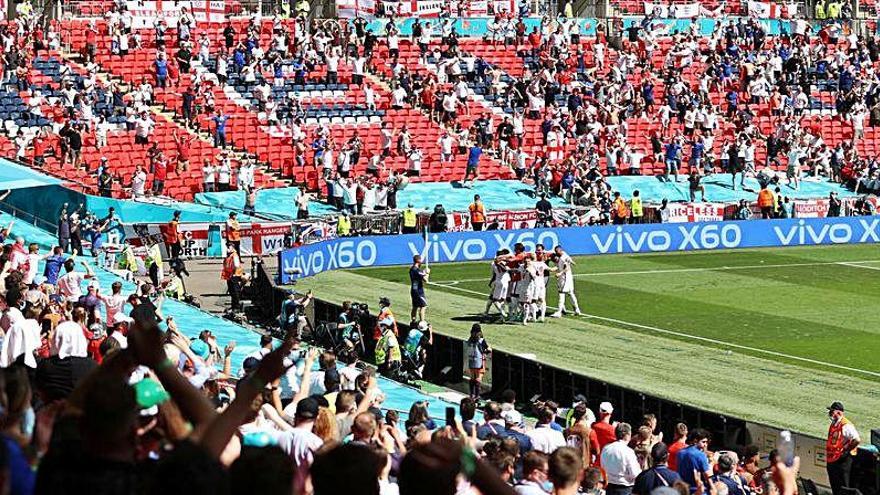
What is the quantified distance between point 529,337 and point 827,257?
15.7 meters

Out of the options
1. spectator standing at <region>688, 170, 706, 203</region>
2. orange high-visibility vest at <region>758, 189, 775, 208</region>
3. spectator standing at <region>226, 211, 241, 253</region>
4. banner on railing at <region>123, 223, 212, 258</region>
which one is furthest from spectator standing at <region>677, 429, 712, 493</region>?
spectator standing at <region>688, 170, 706, 203</region>

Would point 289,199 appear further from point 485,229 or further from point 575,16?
point 575,16

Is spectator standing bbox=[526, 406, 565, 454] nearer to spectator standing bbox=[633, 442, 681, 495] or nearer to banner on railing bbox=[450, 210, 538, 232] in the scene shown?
spectator standing bbox=[633, 442, 681, 495]

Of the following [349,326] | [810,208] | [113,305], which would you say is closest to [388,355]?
[349,326]

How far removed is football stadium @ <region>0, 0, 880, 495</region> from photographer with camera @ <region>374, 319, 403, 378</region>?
3.3 inches

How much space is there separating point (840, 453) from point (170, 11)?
1536 inches

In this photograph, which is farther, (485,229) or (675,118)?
(675,118)

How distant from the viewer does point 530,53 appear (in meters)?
57.3

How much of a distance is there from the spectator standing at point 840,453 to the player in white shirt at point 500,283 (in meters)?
13.7

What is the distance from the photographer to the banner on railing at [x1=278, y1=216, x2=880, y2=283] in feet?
133

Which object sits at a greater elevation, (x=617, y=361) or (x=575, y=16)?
(x=575, y=16)

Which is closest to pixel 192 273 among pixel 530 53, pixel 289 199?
pixel 289 199

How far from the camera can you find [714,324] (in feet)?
103

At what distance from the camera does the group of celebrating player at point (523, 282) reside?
31156 mm
